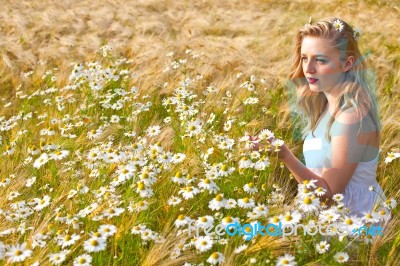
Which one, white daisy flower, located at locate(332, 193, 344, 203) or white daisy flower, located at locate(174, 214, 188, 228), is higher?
white daisy flower, located at locate(332, 193, 344, 203)

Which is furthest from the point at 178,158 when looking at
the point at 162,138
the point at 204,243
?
the point at 204,243

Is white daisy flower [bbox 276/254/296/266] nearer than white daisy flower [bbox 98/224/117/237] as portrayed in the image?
Yes

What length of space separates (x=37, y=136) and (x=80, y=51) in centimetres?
167

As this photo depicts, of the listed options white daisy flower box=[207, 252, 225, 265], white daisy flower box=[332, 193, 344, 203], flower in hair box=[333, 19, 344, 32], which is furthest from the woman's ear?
white daisy flower box=[207, 252, 225, 265]

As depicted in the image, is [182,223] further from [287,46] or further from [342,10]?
[342,10]

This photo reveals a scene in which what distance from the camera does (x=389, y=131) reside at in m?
3.35

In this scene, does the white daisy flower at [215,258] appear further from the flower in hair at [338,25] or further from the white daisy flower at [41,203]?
the flower in hair at [338,25]

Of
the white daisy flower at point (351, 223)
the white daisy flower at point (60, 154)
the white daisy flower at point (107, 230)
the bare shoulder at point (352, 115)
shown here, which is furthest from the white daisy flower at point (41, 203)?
the bare shoulder at point (352, 115)

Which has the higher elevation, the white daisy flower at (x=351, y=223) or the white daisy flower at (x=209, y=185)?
the white daisy flower at (x=351, y=223)

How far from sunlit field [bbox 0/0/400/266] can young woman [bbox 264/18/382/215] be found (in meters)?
0.13

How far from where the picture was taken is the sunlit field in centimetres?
225

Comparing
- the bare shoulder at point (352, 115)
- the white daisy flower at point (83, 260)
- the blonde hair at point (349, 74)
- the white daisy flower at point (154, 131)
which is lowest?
the white daisy flower at point (154, 131)

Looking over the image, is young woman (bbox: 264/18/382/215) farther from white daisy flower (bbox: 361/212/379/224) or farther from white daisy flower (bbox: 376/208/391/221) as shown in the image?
white daisy flower (bbox: 361/212/379/224)

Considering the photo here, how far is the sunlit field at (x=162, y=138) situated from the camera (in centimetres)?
225
